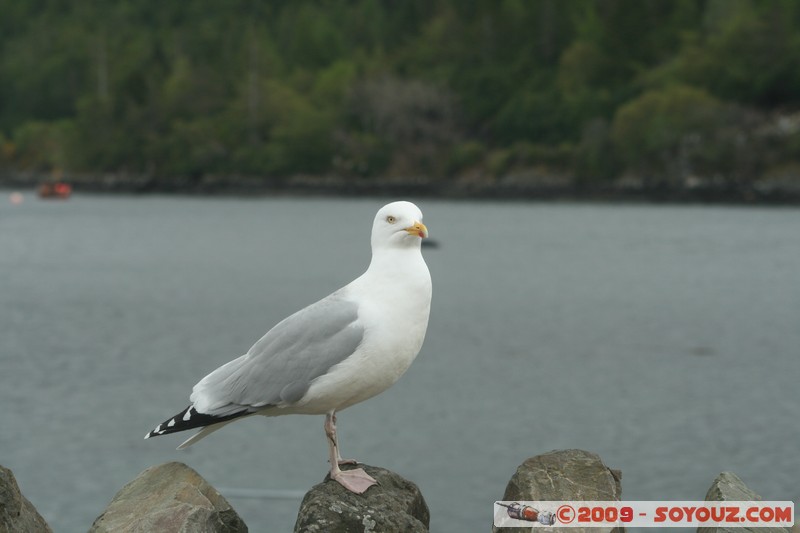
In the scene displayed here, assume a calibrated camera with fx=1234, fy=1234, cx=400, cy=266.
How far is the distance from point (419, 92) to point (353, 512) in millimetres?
123830

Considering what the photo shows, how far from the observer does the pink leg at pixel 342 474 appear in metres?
5.91

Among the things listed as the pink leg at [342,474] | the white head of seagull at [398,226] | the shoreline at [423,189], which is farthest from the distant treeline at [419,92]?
the white head of seagull at [398,226]

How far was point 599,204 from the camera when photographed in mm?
109000

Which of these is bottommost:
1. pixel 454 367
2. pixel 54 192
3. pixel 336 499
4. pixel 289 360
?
pixel 54 192

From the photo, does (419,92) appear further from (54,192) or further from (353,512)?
(353,512)

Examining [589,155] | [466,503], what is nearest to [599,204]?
[589,155]

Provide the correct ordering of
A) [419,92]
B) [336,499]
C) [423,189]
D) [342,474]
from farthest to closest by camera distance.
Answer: [419,92] → [423,189] → [342,474] → [336,499]

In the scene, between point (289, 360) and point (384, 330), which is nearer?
point (384, 330)

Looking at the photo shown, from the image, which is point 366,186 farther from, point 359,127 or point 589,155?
point 589,155

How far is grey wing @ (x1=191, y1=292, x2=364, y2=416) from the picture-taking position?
568 cm

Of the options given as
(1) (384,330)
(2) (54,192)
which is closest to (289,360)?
(1) (384,330)

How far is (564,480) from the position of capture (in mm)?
6035

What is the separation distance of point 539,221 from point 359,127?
50.1 m

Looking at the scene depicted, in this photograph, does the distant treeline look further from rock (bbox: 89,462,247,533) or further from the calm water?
rock (bbox: 89,462,247,533)
